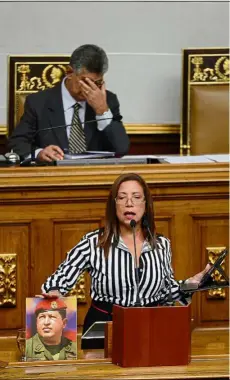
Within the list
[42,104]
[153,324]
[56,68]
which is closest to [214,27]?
[56,68]

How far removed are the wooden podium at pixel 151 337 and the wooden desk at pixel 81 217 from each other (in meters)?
1.58

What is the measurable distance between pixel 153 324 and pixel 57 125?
2.36 meters

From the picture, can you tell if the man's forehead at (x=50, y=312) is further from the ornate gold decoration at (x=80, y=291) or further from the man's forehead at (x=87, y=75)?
the man's forehead at (x=87, y=75)

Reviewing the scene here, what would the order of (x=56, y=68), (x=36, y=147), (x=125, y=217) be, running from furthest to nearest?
(x=56, y=68) → (x=36, y=147) → (x=125, y=217)

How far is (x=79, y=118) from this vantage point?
5984mm

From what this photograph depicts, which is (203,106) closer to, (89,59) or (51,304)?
(89,59)

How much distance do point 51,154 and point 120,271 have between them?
3.76ft

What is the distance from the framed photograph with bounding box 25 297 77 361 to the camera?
3824mm

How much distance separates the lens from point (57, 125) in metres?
5.97

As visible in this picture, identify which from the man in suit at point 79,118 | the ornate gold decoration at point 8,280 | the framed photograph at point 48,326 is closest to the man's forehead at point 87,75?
the man in suit at point 79,118

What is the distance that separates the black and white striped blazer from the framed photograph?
26.0 inches

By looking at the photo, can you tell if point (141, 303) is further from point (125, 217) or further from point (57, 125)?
point (57, 125)

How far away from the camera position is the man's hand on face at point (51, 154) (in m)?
5.54

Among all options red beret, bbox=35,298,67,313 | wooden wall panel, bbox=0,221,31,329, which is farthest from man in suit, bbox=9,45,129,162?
red beret, bbox=35,298,67,313
